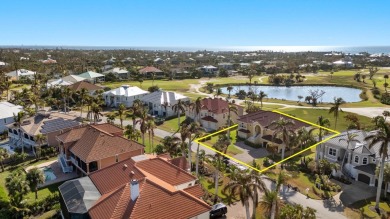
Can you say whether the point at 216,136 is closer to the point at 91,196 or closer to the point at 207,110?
the point at 207,110

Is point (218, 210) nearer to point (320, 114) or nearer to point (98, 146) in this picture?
point (98, 146)

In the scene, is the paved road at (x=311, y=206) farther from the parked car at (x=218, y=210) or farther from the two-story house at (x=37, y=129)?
the two-story house at (x=37, y=129)

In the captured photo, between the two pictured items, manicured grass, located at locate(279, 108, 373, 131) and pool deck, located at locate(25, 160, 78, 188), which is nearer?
pool deck, located at locate(25, 160, 78, 188)

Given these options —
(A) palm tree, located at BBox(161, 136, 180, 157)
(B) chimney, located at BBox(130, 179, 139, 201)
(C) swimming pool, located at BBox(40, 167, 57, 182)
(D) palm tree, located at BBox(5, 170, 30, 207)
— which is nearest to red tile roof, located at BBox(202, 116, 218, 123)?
(A) palm tree, located at BBox(161, 136, 180, 157)

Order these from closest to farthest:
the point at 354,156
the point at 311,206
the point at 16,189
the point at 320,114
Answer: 1. the point at 16,189
2. the point at 311,206
3. the point at 354,156
4. the point at 320,114

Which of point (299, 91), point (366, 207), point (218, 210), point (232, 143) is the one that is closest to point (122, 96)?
point (232, 143)

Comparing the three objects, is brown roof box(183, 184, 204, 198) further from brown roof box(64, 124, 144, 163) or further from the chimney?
brown roof box(64, 124, 144, 163)

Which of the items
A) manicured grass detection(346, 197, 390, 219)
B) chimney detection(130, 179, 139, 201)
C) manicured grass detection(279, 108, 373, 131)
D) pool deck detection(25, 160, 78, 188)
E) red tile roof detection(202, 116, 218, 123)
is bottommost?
pool deck detection(25, 160, 78, 188)
